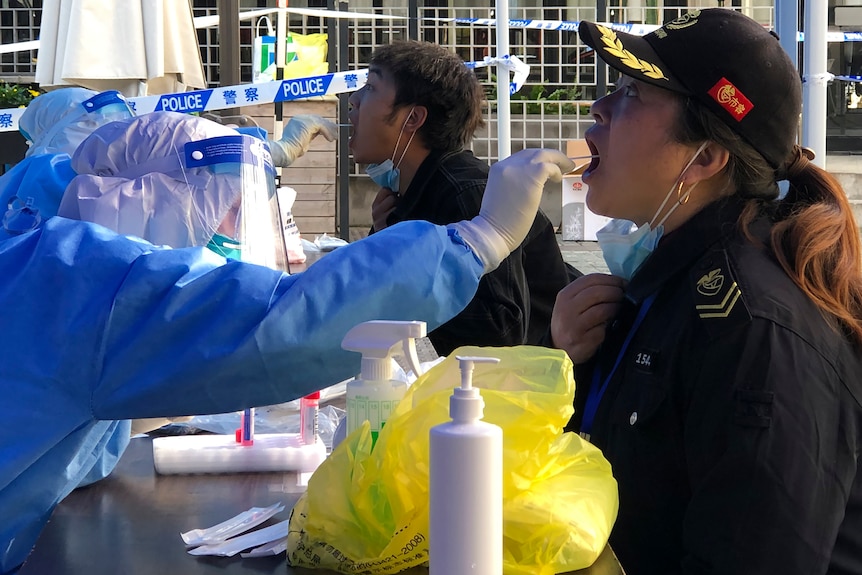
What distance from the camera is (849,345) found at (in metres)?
1.63

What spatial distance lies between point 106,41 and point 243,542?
4830 millimetres

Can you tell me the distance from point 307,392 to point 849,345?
0.90 metres

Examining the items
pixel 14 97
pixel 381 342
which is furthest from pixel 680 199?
pixel 14 97

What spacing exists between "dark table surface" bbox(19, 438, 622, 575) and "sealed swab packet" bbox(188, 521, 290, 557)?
0.05 ft

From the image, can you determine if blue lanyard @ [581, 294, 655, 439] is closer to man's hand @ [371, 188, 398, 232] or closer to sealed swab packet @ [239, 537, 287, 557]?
sealed swab packet @ [239, 537, 287, 557]

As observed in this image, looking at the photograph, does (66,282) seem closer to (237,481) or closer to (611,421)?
(237,481)

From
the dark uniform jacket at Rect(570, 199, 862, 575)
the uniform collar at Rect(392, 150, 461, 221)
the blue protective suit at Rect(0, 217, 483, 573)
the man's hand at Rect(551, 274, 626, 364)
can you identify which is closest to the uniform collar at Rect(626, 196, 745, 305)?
the dark uniform jacket at Rect(570, 199, 862, 575)

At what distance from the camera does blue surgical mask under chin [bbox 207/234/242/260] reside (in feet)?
6.41

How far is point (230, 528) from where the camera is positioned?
5.45 ft

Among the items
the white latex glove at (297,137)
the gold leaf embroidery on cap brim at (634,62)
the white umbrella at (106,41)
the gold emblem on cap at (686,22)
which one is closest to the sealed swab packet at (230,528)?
the gold leaf embroidery on cap brim at (634,62)

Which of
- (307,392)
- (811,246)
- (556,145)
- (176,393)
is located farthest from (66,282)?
(556,145)

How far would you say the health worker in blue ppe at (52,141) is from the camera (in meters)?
2.52

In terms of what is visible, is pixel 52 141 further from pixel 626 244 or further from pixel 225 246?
pixel 626 244

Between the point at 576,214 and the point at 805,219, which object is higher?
the point at 805,219
